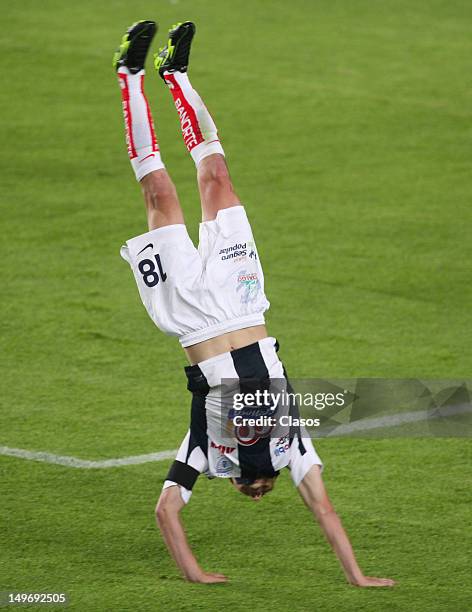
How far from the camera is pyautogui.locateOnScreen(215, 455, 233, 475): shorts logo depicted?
634cm

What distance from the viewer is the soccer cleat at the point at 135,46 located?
685cm

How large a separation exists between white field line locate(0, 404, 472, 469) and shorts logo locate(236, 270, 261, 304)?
1892 mm

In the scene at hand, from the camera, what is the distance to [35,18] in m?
18.8

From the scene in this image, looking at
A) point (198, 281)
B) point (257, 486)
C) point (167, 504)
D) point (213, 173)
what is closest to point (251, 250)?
point (198, 281)

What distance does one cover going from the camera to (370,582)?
622 cm

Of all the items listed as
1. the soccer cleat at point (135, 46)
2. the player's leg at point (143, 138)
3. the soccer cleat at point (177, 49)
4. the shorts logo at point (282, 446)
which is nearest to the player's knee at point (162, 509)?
the shorts logo at point (282, 446)

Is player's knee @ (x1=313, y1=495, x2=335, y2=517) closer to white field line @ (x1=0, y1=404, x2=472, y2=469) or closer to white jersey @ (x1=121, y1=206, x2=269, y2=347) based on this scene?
white jersey @ (x1=121, y1=206, x2=269, y2=347)

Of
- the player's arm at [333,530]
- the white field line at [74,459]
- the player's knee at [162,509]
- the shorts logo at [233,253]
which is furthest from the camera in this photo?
the white field line at [74,459]

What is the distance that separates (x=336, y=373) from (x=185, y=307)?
309cm

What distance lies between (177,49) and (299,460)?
95.1 inches

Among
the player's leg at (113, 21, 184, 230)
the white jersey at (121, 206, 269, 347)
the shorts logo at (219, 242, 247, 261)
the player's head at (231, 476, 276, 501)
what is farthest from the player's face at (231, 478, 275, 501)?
the player's leg at (113, 21, 184, 230)

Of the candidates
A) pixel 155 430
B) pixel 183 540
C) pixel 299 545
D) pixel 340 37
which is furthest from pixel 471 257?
pixel 340 37

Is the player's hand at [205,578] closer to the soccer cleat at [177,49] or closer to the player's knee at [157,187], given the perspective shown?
the player's knee at [157,187]

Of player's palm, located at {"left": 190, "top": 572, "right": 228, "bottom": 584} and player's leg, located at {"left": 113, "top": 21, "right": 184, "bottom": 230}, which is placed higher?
player's leg, located at {"left": 113, "top": 21, "right": 184, "bottom": 230}
